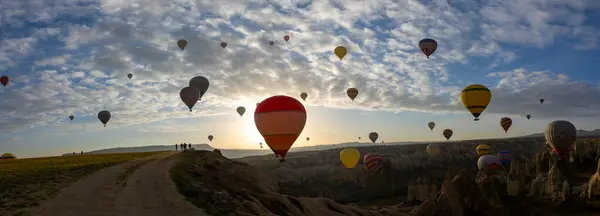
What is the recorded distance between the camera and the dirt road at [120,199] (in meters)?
23.1

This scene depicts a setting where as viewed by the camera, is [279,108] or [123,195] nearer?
[123,195]

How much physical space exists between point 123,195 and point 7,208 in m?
6.29

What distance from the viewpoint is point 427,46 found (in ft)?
242

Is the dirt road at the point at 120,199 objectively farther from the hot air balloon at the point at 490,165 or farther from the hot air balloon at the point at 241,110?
the hot air balloon at the point at 490,165

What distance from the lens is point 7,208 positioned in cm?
2391

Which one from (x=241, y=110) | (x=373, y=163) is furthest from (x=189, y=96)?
(x=373, y=163)

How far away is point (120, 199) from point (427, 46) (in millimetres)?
60879

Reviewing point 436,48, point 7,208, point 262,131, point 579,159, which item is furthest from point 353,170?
point 7,208

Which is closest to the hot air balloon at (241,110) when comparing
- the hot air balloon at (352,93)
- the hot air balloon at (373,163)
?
the hot air balloon at (352,93)

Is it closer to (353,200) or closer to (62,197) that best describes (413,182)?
(353,200)

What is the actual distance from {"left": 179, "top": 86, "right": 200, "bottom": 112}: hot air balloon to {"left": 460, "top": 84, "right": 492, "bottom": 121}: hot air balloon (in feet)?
143

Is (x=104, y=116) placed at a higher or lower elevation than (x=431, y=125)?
higher

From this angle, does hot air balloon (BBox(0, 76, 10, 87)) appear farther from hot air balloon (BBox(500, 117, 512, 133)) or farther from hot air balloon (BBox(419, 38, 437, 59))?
hot air balloon (BBox(500, 117, 512, 133))

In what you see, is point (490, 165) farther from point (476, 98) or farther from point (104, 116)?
point (104, 116)
